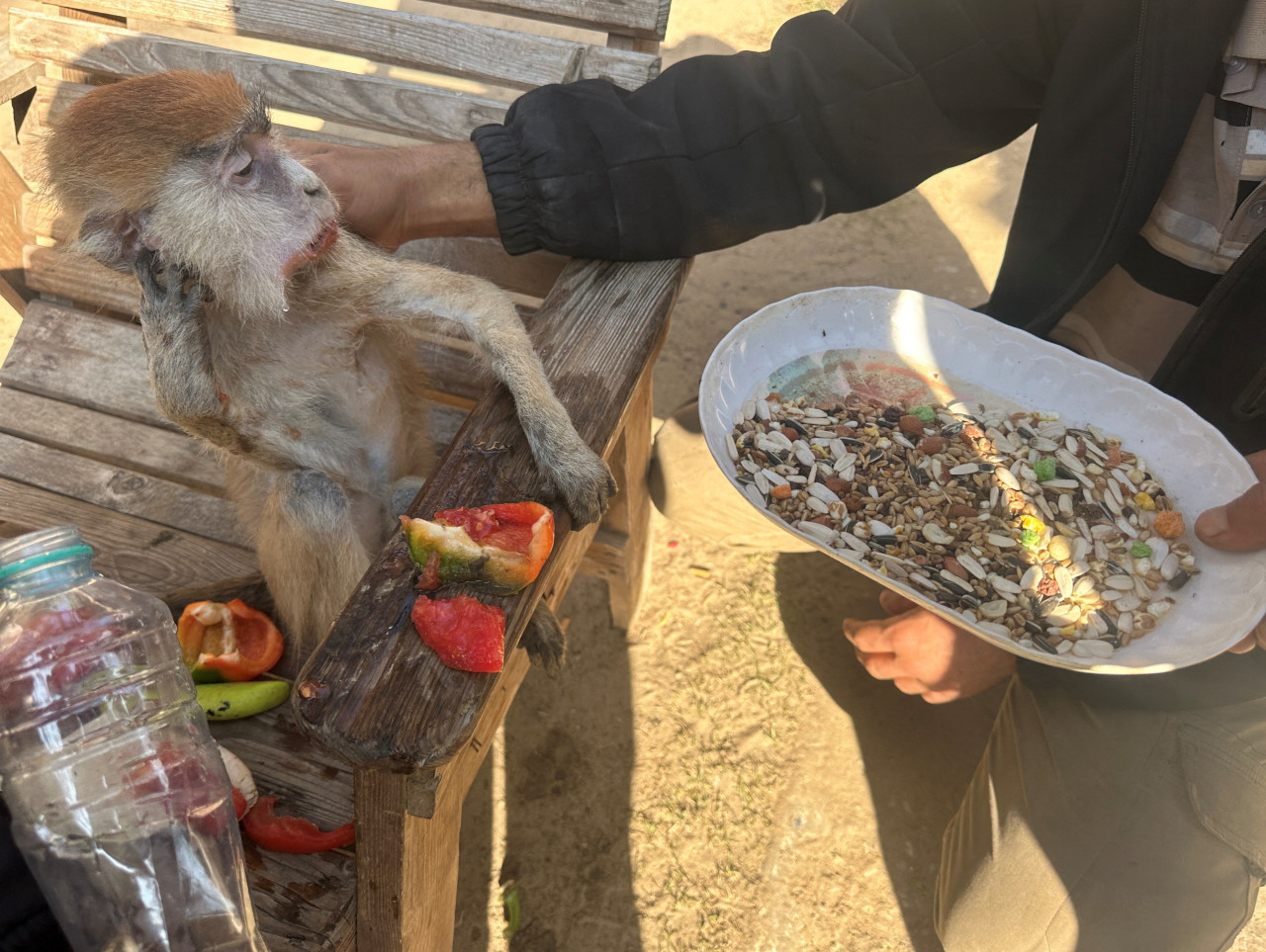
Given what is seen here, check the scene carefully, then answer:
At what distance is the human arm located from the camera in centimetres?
168

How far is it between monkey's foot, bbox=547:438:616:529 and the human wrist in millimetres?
684

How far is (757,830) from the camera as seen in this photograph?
93.7 inches

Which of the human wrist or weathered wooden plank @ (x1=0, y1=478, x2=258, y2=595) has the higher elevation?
the human wrist

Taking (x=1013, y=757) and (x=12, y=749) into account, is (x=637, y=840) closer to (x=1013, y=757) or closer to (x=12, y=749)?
(x=1013, y=757)

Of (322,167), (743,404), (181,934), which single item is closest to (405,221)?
(322,167)

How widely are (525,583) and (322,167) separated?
1.07 m

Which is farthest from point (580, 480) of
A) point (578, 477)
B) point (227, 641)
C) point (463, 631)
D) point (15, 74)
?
point (15, 74)

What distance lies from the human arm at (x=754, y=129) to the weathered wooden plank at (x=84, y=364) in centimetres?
102

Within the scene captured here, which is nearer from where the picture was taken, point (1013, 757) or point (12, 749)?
point (12, 749)

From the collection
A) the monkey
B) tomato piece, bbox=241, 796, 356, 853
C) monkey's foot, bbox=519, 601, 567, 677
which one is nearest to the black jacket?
the monkey

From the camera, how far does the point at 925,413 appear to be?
181 centimetres

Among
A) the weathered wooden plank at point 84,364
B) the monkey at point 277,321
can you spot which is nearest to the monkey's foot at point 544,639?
the monkey at point 277,321

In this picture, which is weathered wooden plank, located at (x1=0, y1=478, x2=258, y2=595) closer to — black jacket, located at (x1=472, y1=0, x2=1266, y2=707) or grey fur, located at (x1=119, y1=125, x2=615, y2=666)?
grey fur, located at (x1=119, y1=125, x2=615, y2=666)

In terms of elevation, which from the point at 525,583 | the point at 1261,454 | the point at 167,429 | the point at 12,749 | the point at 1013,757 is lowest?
the point at 1013,757
